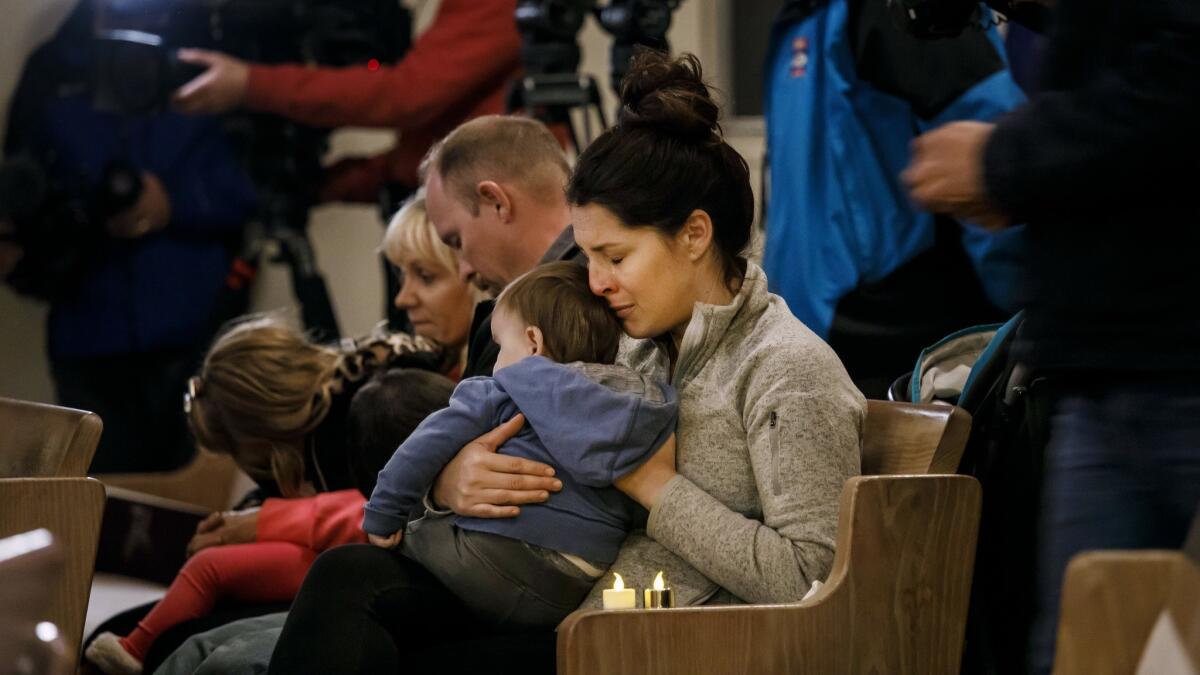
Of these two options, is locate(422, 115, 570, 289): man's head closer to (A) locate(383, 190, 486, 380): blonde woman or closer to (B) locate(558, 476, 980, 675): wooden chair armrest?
(A) locate(383, 190, 486, 380): blonde woman

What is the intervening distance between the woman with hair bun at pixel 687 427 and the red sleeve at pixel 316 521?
580 millimetres

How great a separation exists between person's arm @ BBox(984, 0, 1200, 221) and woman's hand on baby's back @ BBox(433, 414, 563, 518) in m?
0.68

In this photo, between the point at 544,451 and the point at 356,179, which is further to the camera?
the point at 356,179

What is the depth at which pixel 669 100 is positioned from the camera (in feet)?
5.30

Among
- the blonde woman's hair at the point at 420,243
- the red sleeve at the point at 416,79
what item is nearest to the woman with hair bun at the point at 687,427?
the blonde woman's hair at the point at 420,243

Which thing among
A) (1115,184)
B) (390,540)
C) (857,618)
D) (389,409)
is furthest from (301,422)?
(1115,184)

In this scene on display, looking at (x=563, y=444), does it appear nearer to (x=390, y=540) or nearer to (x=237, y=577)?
(x=390, y=540)

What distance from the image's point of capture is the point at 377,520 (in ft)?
5.43

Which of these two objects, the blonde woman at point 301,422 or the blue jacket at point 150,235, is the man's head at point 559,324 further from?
the blue jacket at point 150,235

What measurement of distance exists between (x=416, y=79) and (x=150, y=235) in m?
0.88

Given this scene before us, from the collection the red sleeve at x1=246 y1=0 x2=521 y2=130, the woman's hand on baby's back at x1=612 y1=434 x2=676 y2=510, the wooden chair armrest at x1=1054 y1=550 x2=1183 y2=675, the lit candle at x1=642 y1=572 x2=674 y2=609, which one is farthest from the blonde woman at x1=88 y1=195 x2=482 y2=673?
the wooden chair armrest at x1=1054 y1=550 x2=1183 y2=675

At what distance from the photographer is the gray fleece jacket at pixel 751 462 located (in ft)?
4.85

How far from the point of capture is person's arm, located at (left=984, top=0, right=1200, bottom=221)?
1003mm

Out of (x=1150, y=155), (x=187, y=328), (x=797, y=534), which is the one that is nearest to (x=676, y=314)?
(x=797, y=534)
